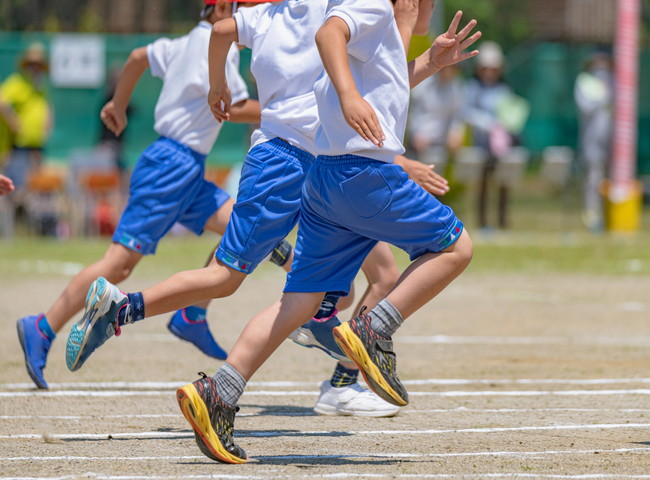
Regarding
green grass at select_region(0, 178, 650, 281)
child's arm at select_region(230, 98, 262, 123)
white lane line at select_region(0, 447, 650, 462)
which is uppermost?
child's arm at select_region(230, 98, 262, 123)

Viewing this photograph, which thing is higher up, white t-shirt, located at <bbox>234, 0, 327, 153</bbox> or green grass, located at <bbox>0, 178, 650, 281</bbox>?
white t-shirt, located at <bbox>234, 0, 327, 153</bbox>

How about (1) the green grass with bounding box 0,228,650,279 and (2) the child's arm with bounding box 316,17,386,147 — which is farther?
(1) the green grass with bounding box 0,228,650,279

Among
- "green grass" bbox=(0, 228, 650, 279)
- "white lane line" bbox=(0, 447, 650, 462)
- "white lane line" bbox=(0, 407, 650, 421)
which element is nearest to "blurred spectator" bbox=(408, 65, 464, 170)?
"green grass" bbox=(0, 228, 650, 279)

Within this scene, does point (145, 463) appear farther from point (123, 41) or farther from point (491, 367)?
point (123, 41)

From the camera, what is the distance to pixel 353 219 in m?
4.98

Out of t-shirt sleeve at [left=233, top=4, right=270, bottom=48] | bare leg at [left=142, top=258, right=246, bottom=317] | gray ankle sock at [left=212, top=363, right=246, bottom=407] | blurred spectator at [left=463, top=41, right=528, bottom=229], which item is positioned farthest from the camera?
blurred spectator at [left=463, top=41, right=528, bottom=229]

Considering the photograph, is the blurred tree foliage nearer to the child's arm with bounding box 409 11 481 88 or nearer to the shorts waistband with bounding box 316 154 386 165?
the child's arm with bounding box 409 11 481 88

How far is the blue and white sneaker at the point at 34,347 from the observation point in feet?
22.1

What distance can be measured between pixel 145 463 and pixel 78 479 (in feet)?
1.22

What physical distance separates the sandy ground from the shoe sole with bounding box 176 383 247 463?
53 millimetres

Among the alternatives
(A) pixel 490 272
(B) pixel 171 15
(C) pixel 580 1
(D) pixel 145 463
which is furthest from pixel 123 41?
(C) pixel 580 1

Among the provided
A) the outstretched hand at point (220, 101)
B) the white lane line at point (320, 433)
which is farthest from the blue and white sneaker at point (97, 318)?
the outstretched hand at point (220, 101)

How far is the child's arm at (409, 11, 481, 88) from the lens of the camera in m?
5.35

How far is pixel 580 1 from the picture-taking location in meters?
38.0
